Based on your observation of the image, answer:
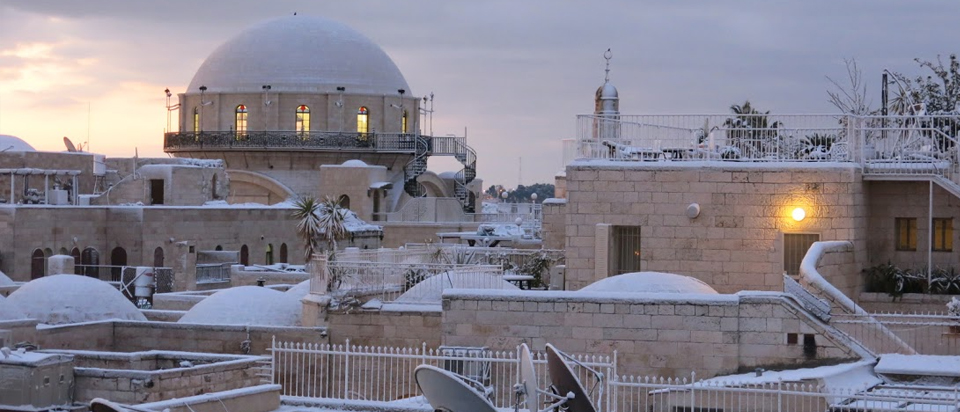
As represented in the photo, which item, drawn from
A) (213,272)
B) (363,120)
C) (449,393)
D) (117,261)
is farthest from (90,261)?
(449,393)

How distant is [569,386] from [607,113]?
1168 centimetres

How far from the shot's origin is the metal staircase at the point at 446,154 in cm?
7062

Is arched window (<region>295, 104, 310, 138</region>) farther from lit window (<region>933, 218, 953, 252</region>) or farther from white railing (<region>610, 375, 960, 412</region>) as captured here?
white railing (<region>610, 375, 960, 412</region>)

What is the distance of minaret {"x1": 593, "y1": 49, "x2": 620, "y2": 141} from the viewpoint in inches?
963

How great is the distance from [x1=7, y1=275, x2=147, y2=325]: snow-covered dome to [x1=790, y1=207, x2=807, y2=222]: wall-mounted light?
12363mm

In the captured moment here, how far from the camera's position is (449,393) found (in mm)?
14883

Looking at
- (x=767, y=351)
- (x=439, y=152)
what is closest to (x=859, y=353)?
(x=767, y=351)

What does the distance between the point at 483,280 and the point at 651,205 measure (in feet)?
9.11

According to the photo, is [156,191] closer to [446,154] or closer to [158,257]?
[158,257]

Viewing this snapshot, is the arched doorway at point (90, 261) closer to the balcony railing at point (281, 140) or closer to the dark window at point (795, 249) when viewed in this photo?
the balcony railing at point (281, 140)

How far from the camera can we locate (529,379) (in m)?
14.5

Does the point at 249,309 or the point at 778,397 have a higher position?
the point at 249,309

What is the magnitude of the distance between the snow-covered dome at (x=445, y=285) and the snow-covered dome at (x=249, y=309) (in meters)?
2.78

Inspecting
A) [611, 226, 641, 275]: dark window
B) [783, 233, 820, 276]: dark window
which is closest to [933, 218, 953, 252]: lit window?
[783, 233, 820, 276]: dark window
